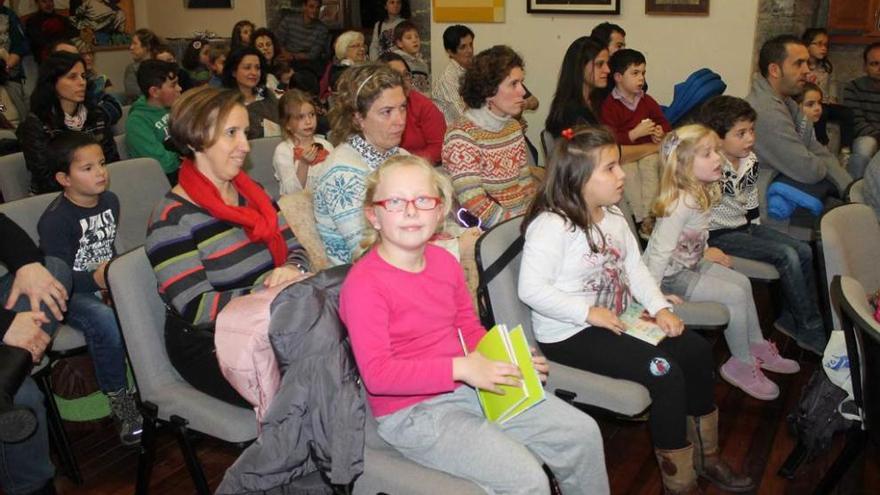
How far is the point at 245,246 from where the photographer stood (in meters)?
2.15

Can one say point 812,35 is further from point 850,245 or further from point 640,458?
point 640,458

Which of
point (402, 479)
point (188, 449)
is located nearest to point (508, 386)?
point (402, 479)

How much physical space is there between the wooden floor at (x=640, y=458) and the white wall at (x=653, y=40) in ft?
10.4

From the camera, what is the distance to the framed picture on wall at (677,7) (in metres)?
5.40

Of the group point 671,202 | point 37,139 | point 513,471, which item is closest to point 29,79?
point 37,139

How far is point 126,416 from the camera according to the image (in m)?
2.74

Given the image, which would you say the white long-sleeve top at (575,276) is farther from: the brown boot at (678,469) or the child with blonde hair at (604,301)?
the brown boot at (678,469)

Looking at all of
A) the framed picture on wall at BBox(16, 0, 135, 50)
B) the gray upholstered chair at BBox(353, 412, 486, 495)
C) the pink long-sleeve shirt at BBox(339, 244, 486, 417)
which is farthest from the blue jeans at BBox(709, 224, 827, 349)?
the framed picture on wall at BBox(16, 0, 135, 50)

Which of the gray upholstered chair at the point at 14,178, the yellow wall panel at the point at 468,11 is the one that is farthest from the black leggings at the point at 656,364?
the yellow wall panel at the point at 468,11

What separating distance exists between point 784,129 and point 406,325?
2670 millimetres

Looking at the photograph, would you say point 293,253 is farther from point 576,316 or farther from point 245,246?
point 576,316

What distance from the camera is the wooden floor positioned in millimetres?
2502

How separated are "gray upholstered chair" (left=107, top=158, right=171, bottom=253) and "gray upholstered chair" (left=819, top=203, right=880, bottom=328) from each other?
97.5 inches

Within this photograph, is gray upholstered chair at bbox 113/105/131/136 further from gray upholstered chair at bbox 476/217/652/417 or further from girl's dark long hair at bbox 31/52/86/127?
gray upholstered chair at bbox 476/217/652/417
